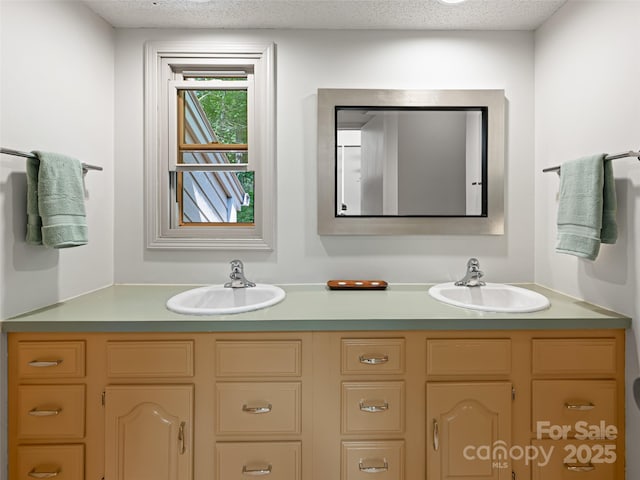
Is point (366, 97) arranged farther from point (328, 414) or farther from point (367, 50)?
point (328, 414)

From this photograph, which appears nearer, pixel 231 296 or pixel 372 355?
pixel 372 355

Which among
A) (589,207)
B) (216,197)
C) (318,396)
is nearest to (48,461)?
(318,396)

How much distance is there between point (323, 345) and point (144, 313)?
2.26 feet

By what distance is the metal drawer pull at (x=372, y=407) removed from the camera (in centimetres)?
135

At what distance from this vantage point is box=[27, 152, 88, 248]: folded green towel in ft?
4.50

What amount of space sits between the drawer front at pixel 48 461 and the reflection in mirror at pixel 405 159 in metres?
1.47

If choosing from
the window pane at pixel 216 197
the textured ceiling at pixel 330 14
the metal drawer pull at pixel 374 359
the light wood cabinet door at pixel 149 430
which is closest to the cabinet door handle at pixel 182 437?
the light wood cabinet door at pixel 149 430

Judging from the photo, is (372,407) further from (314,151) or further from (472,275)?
(314,151)

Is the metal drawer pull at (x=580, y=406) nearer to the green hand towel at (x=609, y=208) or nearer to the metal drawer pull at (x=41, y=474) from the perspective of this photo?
the green hand towel at (x=609, y=208)

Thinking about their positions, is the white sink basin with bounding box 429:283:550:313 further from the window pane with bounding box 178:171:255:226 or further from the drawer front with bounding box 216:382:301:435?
the window pane with bounding box 178:171:255:226

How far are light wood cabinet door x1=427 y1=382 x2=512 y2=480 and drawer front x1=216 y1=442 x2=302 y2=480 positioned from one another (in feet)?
1.66

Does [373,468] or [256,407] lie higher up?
[256,407]

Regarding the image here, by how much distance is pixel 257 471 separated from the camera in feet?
4.45

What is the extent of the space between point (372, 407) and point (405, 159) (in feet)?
3.92
